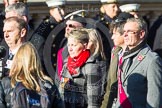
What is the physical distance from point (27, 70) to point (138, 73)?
4.86 ft

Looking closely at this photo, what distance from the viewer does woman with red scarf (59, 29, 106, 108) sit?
20.6ft

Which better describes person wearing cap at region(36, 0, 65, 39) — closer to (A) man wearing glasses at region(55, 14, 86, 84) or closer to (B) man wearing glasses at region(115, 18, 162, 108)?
(A) man wearing glasses at region(55, 14, 86, 84)

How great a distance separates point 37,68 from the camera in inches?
205

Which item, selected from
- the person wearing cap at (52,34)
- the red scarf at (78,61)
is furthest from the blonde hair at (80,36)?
the person wearing cap at (52,34)

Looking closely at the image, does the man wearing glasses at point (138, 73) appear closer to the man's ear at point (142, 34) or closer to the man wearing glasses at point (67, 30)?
the man's ear at point (142, 34)

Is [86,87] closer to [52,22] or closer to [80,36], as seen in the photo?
[80,36]

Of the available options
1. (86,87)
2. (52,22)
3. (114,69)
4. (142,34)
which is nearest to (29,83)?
(86,87)

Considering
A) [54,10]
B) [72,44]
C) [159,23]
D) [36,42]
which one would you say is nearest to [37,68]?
[72,44]

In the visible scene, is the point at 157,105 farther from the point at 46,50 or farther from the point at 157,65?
the point at 46,50

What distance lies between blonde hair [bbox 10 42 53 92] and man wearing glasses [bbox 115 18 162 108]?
4.14 feet

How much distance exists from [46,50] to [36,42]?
22cm

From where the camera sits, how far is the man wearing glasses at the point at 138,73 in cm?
609

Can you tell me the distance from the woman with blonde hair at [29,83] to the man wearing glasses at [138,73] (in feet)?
3.68

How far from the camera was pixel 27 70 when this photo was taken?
5125 millimetres
